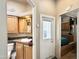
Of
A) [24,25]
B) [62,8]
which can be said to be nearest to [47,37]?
[62,8]

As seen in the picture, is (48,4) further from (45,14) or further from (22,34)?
(22,34)

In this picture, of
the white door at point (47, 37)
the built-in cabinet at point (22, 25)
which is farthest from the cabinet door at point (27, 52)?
the built-in cabinet at point (22, 25)

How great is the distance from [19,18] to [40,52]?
224cm

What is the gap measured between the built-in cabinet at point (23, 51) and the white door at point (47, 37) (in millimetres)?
649

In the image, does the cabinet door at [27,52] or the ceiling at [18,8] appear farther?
the ceiling at [18,8]

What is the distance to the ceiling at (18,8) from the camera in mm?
4906

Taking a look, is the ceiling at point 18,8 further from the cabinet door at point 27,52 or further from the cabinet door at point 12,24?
the cabinet door at point 27,52

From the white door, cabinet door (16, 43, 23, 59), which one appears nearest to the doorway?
cabinet door (16, 43, 23, 59)

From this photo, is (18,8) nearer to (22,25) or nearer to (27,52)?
(22,25)

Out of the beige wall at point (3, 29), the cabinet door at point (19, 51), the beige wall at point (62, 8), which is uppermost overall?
the beige wall at point (62, 8)

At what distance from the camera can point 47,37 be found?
4418 mm

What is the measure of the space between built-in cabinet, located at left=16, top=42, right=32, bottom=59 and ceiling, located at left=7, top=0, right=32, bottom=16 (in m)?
1.77

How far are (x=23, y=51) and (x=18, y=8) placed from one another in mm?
2428

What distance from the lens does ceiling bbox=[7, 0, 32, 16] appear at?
491 centimetres
